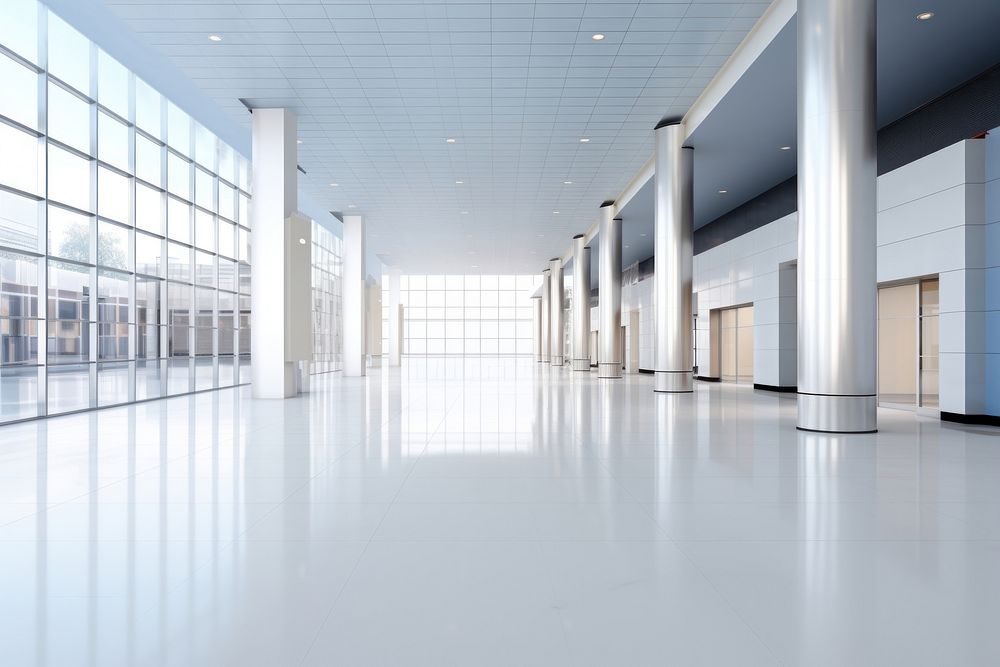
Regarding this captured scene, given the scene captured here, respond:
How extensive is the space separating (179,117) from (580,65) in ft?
39.6

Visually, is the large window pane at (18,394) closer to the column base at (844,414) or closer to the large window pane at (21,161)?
the large window pane at (21,161)

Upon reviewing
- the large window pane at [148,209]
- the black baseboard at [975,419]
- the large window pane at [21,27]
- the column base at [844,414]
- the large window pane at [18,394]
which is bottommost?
the large window pane at [18,394]

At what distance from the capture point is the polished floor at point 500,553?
11.0 ft

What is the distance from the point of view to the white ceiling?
44.3ft

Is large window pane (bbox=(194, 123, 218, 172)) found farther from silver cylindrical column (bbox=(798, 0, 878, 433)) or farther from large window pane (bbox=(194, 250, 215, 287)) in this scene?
silver cylindrical column (bbox=(798, 0, 878, 433))

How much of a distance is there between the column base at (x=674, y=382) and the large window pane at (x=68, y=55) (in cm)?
1637

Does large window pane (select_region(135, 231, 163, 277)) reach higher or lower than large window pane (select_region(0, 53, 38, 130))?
lower

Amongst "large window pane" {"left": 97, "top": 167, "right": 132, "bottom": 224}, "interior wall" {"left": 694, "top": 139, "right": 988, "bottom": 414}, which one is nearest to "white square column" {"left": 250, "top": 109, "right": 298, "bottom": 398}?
"large window pane" {"left": 97, "top": 167, "right": 132, "bottom": 224}

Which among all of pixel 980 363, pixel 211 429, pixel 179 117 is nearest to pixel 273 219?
pixel 179 117

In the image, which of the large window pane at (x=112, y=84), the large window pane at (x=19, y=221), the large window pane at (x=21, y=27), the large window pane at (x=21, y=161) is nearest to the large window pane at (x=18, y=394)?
the large window pane at (x=19, y=221)

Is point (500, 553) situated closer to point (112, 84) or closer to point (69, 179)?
point (69, 179)

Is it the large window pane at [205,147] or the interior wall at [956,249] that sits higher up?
the large window pane at [205,147]

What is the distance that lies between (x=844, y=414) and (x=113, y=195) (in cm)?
1656

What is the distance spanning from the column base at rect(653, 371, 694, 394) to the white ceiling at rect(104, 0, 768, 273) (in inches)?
286
